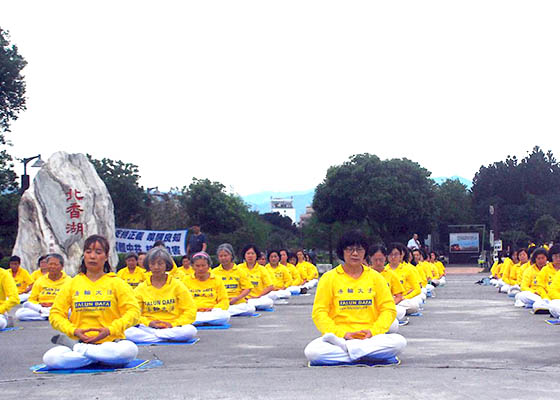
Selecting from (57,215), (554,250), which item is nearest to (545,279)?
(554,250)

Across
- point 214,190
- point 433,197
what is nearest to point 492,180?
point 433,197

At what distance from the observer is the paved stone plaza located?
7.48 m

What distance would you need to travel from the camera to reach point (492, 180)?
76.0 meters

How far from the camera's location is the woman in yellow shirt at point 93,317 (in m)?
9.13

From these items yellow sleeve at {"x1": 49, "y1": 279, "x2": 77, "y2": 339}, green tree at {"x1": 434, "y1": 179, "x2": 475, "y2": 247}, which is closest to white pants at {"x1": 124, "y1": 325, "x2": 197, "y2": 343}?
yellow sleeve at {"x1": 49, "y1": 279, "x2": 77, "y2": 339}

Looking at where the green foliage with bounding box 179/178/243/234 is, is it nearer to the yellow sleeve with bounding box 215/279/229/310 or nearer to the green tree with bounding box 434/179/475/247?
the green tree with bounding box 434/179/475/247

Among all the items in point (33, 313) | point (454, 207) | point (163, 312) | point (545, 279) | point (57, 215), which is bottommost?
point (33, 313)

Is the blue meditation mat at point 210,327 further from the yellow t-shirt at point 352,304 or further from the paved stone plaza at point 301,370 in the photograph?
the yellow t-shirt at point 352,304

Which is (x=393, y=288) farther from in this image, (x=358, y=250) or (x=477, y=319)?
(x=358, y=250)

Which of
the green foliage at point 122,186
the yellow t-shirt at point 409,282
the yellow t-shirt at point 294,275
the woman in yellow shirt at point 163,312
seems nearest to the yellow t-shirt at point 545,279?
the yellow t-shirt at point 409,282

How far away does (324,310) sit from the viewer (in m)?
9.41

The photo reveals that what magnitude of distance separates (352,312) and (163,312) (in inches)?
140

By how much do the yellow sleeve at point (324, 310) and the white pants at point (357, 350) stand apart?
176 mm

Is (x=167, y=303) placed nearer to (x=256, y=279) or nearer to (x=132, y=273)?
(x=132, y=273)
